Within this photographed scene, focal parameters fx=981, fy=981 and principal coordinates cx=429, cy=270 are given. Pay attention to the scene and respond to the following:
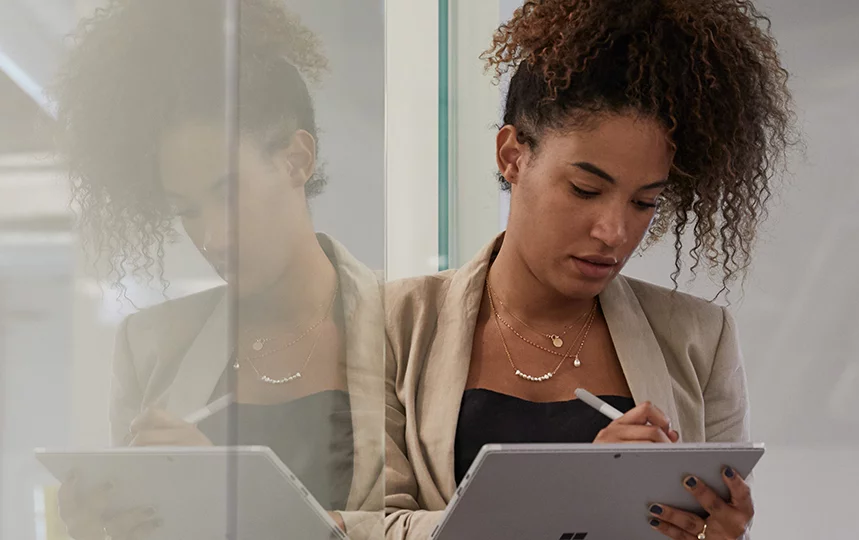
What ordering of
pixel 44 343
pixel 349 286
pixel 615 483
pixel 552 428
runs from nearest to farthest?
pixel 44 343
pixel 349 286
pixel 615 483
pixel 552 428

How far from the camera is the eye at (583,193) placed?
114cm

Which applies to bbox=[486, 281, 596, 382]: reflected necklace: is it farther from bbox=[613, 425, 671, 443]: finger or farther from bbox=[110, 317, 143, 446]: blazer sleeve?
bbox=[110, 317, 143, 446]: blazer sleeve

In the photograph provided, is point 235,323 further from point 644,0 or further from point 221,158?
point 644,0

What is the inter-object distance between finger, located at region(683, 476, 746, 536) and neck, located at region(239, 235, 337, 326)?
51cm

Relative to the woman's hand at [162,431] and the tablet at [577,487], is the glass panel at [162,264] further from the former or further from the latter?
the tablet at [577,487]

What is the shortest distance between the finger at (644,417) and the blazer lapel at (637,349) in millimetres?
113

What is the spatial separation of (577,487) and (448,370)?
0.31 meters

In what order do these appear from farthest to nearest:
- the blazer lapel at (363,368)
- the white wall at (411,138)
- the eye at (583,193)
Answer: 1. the white wall at (411,138)
2. the eye at (583,193)
3. the blazer lapel at (363,368)

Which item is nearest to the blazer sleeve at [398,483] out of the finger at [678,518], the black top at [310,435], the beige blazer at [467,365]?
the beige blazer at [467,365]

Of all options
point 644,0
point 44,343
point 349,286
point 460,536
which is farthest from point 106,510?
point 644,0

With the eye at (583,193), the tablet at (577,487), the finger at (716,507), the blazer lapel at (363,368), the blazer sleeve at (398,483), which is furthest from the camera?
the eye at (583,193)

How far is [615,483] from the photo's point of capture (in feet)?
2.92

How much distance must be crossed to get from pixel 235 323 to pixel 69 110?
0.36ft

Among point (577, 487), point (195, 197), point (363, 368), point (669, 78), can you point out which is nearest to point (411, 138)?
point (669, 78)
